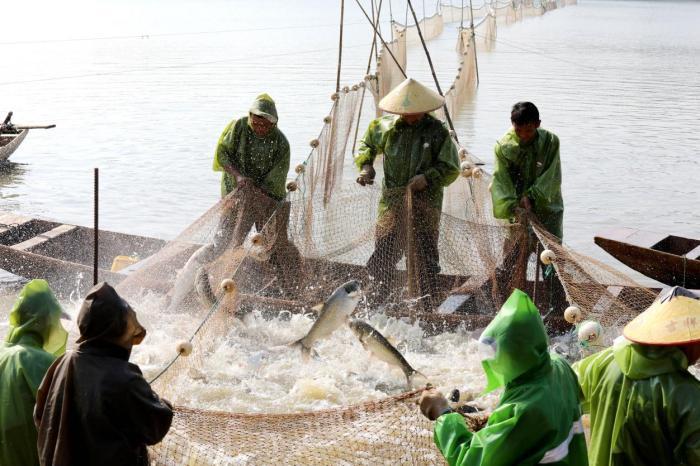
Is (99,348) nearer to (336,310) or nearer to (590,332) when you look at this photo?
(590,332)

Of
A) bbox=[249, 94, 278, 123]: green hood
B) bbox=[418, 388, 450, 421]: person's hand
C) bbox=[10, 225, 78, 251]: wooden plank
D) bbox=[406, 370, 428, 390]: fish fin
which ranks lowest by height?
bbox=[406, 370, 428, 390]: fish fin

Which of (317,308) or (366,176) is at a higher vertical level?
(366,176)

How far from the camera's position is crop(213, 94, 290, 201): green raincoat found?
22.8 ft

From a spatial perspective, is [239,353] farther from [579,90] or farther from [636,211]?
[579,90]

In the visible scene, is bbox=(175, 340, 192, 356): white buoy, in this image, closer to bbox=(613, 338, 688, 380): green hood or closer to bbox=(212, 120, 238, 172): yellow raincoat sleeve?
bbox=(613, 338, 688, 380): green hood

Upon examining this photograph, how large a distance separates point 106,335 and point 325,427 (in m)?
1.02

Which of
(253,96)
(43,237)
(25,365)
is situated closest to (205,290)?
(25,365)

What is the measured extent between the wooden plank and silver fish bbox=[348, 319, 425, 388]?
3.69 meters

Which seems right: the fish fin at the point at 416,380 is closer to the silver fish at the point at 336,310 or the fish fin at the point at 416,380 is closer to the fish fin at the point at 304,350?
the silver fish at the point at 336,310

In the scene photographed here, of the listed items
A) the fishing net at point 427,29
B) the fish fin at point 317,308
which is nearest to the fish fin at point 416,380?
the fish fin at point 317,308

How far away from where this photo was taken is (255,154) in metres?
6.95

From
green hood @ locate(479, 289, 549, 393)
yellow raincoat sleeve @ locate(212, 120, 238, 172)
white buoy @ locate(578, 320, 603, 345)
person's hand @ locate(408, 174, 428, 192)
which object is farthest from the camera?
yellow raincoat sleeve @ locate(212, 120, 238, 172)

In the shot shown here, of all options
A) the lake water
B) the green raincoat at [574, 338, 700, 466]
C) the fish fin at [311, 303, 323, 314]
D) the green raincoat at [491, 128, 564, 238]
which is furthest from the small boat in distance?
the green raincoat at [574, 338, 700, 466]

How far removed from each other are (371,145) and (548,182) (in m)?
1.32
